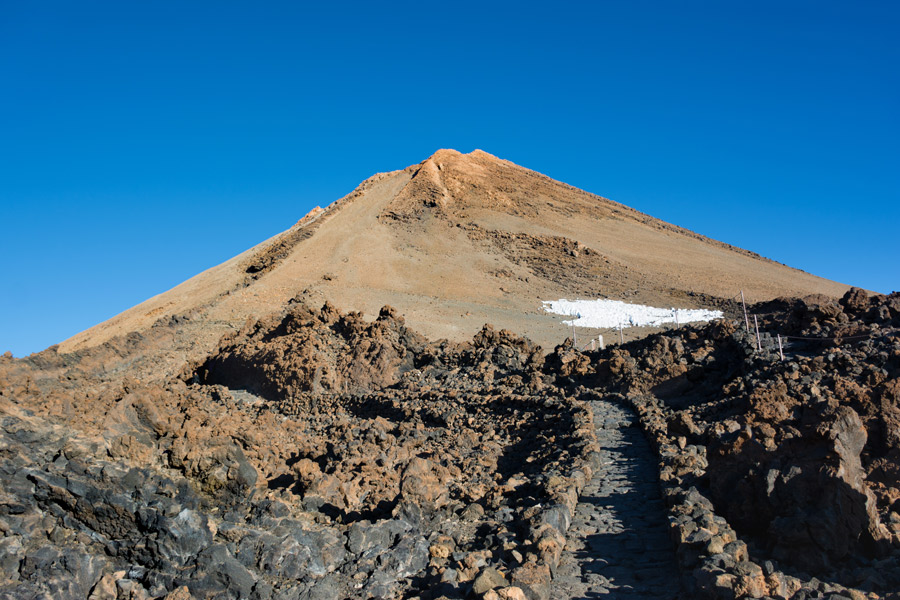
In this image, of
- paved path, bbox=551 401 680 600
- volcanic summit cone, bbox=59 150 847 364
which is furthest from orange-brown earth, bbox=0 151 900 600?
volcanic summit cone, bbox=59 150 847 364

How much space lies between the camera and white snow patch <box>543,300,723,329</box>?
3709cm

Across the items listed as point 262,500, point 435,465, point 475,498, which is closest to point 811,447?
point 475,498

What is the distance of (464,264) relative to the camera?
46219 mm

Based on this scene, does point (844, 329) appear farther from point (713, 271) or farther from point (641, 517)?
point (713, 271)

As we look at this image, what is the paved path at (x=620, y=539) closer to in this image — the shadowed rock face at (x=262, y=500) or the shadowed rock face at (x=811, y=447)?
the shadowed rock face at (x=262, y=500)

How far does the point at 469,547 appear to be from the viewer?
6801 millimetres

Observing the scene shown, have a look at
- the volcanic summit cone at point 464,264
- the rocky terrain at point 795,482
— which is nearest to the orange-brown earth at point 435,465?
the rocky terrain at point 795,482

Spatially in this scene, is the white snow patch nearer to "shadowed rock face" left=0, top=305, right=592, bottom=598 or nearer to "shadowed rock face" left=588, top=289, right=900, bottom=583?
"shadowed rock face" left=588, top=289, right=900, bottom=583

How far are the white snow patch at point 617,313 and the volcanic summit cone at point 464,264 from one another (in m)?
1.27

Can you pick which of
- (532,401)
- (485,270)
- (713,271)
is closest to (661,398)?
(532,401)

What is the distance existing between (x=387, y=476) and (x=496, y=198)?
5061cm

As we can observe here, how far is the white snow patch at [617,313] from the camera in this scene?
37094 mm

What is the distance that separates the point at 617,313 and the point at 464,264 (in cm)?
1127

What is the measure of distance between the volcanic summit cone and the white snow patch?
1.27 metres
